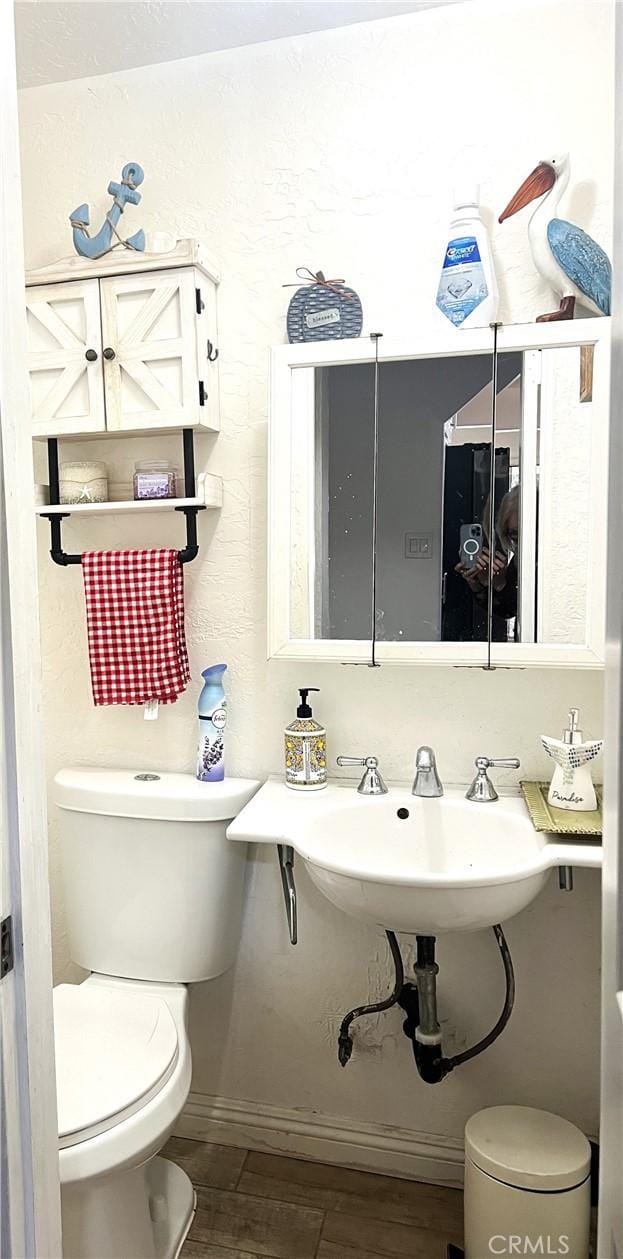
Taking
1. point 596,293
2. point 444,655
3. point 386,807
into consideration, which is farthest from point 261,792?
point 596,293

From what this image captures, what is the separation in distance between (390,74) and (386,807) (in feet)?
4.63

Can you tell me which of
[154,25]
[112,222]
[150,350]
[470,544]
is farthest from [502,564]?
[154,25]

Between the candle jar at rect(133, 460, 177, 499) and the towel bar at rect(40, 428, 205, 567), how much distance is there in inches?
1.4

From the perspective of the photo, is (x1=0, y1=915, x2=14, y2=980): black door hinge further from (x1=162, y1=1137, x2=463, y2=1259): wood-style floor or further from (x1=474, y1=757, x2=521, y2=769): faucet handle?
(x1=162, y1=1137, x2=463, y2=1259): wood-style floor

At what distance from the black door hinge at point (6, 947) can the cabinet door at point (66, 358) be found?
1.10 meters

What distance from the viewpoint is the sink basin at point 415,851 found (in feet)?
4.20

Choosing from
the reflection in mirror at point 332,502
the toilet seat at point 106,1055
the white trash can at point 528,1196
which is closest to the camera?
the toilet seat at point 106,1055

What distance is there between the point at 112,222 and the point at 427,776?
1259 mm

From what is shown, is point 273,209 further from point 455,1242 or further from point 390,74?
point 455,1242

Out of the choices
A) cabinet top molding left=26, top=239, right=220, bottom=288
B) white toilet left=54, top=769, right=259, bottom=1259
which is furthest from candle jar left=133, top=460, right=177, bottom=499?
white toilet left=54, top=769, right=259, bottom=1259

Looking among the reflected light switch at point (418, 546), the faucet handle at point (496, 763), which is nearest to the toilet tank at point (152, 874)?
the faucet handle at point (496, 763)

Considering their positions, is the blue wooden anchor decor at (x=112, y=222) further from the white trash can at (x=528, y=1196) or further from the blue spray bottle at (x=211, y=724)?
the white trash can at (x=528, y=1196)

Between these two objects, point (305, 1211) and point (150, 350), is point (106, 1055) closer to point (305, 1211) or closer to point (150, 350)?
point (305, 1211)

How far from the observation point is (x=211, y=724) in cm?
171
